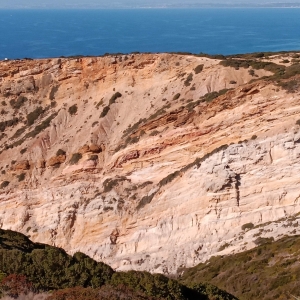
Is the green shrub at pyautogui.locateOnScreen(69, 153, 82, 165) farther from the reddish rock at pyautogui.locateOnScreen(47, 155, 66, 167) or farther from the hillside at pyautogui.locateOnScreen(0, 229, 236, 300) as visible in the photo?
the hillside at pyautogui.locateOnScreen(0, 229, 236, 300)

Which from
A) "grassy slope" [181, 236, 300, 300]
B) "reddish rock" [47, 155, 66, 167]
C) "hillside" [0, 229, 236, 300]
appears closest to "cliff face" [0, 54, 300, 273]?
"reddish rock" [47, 155, 66, 167]

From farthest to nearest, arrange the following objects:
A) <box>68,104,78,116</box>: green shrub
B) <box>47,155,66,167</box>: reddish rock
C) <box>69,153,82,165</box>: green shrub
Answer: <box>68,104,78,116</box>: green shrub < <box>47,155,66,167</box>: reddish rock < <box>69,153,82,165</box>: green shrub

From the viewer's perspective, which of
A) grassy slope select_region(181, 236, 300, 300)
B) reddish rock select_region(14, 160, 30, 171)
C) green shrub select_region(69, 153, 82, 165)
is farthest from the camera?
reddish rock select_region(14, 160, 30, 171)

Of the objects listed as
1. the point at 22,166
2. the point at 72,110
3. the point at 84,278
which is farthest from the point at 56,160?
the point at 84,278

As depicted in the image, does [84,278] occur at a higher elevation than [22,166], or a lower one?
higher

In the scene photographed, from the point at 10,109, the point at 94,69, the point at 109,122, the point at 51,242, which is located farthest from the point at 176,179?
the point at 10,109

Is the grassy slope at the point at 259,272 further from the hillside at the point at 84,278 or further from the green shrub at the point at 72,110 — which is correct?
the green shrub at the point at 72,110

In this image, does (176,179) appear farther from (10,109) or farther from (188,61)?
(10,109)

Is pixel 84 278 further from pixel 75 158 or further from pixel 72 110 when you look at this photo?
pixel 72 110
